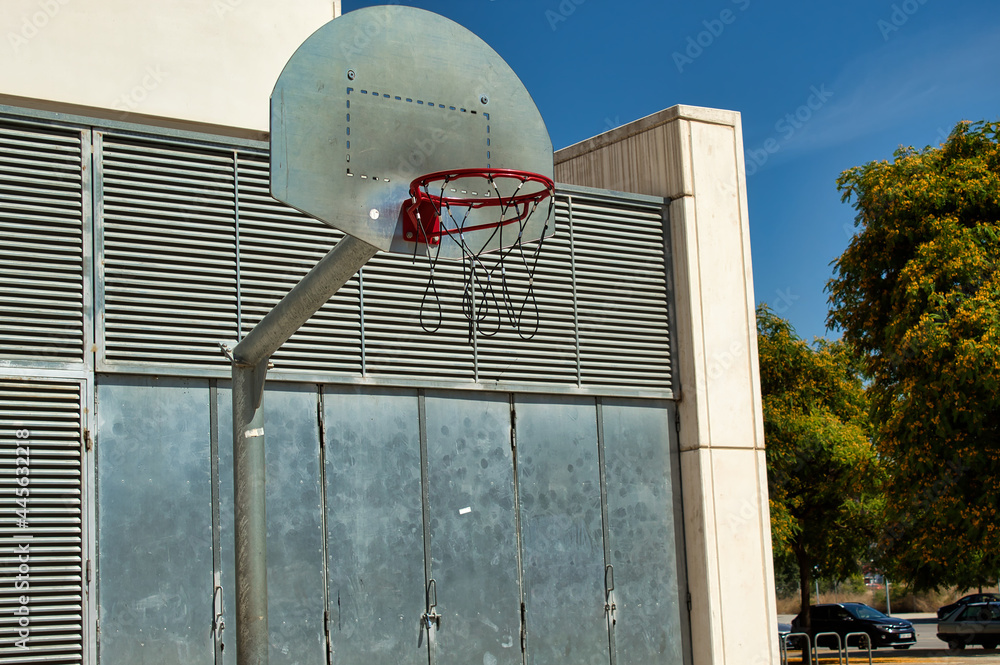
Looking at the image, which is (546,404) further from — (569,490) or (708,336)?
(708,336)

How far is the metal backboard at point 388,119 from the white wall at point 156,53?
731 cm

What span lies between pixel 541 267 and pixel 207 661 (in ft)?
17.3

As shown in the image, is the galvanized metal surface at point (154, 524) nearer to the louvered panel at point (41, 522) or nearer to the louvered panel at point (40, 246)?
the louvered panel at point (41, 522)

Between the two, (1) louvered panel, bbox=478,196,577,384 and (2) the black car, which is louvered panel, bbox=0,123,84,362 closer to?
(1) louvered panel, bbox=478,196,577,384

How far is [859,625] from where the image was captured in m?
32.5

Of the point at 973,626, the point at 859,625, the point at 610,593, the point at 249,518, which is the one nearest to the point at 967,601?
the point at 973,626

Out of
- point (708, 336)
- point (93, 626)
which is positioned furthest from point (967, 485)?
point (93, 626)

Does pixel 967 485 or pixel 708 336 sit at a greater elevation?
pixel 708 336

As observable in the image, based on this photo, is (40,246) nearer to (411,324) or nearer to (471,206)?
(411,324)

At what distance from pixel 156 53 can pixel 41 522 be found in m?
6.05

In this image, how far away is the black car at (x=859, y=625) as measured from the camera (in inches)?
1247

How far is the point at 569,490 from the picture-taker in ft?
37.6

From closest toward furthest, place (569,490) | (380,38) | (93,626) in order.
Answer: (380,38), (93,626), (569,490)

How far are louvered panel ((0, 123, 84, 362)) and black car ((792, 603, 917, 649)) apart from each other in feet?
86.2
